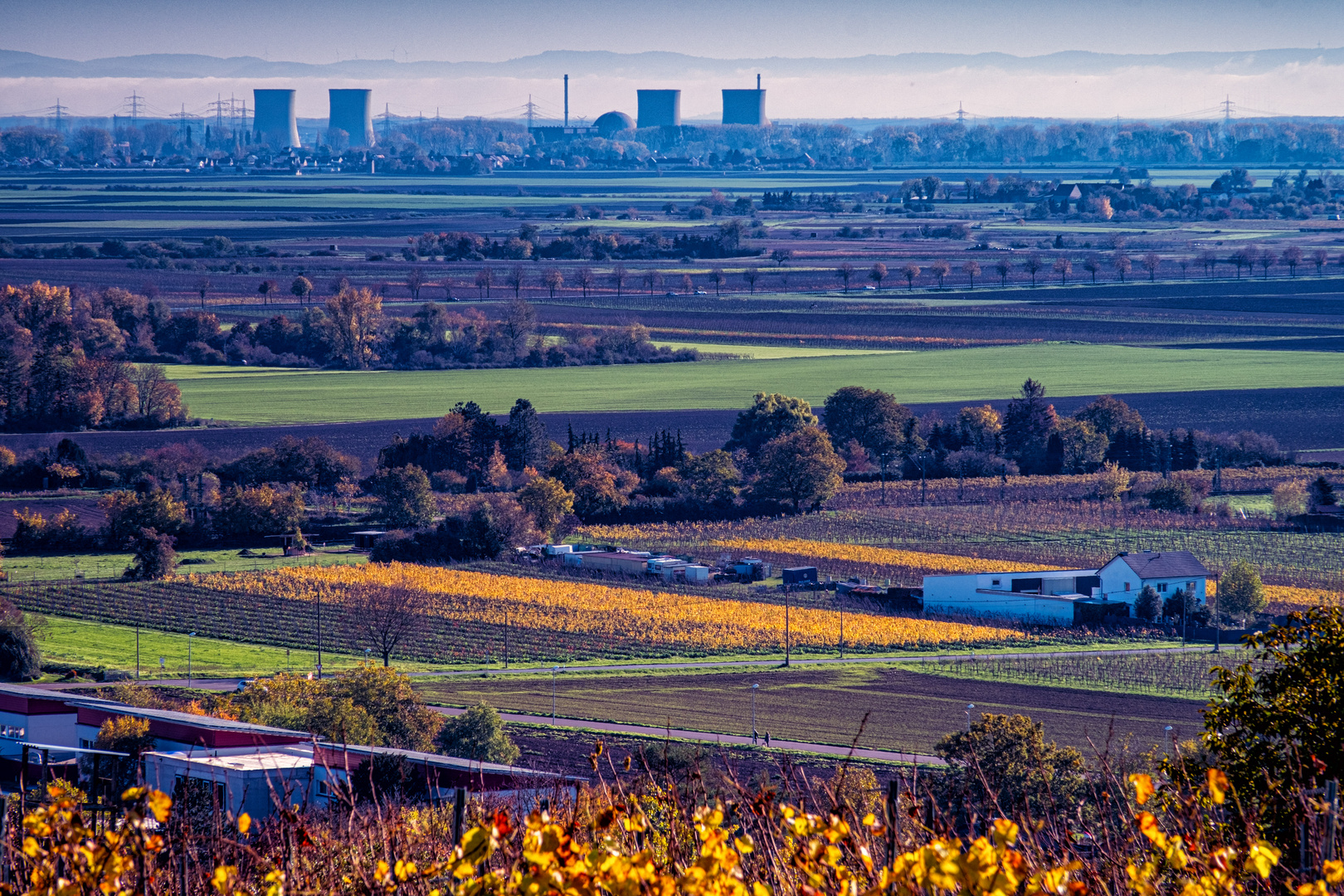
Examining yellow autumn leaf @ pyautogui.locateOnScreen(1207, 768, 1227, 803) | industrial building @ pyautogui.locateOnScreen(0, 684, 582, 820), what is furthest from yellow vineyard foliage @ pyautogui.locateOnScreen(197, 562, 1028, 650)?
yellow autumn leaf @ pyautogui.locateOnScreen(1207, 768, 1227, 803)

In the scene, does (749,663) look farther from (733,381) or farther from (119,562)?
(733,381)

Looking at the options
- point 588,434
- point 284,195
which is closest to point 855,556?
point 588,434

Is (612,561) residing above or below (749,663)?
above

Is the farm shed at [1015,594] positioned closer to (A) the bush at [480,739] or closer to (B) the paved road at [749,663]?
(B) the paved road at [749,663]

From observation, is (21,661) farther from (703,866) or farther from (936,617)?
(703,866)

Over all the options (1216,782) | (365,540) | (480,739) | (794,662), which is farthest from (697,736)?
(365,540)

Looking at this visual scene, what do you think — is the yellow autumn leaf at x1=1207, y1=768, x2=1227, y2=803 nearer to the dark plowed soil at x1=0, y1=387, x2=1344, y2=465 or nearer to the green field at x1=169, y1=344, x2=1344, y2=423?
the dark plowed soil at x1=0, y1=387, x2=1344, y2=465
